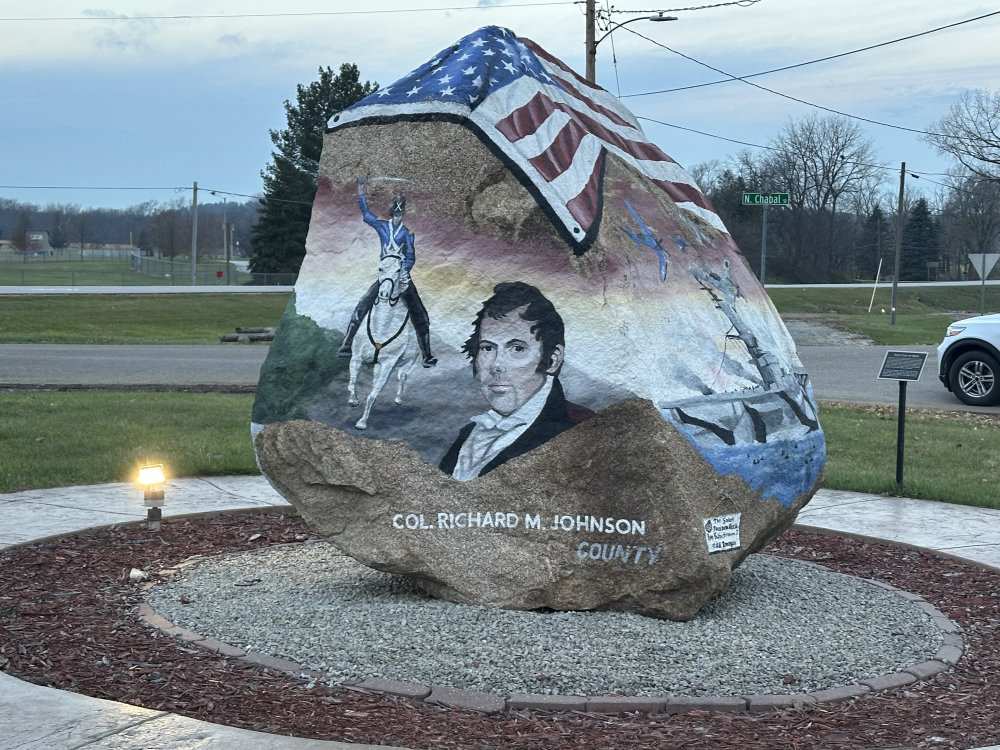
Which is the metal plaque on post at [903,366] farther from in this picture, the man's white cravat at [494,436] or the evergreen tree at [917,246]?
the evergreen tree at [917,246]

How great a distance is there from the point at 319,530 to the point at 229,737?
1.74 m

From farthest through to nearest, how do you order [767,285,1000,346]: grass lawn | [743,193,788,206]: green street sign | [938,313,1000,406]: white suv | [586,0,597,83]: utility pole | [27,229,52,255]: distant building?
1. [27,229,52,255]: distant building
2. [767,285,1000,346]: grass lawn
3. [586,0,597,83]: utility pole
4. [743,193,788,206]: green street sign
5. [938,313,1000,406]: white suv

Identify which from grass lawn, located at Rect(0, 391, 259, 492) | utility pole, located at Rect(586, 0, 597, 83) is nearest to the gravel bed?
grass lawn, located at Rect(0, 391, 259, 492)

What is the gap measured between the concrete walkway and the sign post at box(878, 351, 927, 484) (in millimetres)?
392

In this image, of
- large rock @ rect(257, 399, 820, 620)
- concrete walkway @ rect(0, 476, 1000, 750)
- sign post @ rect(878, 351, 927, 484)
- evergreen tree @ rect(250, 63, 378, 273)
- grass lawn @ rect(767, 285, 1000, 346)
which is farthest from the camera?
evergreen tree @ rect(250, 63, 378, 273)

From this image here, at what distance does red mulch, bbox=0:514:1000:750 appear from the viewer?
4391 millimetres

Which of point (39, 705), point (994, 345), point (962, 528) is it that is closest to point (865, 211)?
point (994, 345)

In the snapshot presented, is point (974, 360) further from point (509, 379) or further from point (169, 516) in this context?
point (509, 379)

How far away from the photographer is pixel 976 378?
16.2 m

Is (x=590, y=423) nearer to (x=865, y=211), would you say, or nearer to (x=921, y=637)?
(x=921, y=637)

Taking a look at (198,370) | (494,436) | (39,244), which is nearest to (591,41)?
(198,370)

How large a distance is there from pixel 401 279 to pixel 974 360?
41.6 feet

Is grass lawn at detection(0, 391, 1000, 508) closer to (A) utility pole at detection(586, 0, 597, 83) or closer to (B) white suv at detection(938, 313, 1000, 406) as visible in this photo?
(B) white suv at detection(938, 313, 1000, 406)

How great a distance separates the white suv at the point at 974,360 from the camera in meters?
16.0
